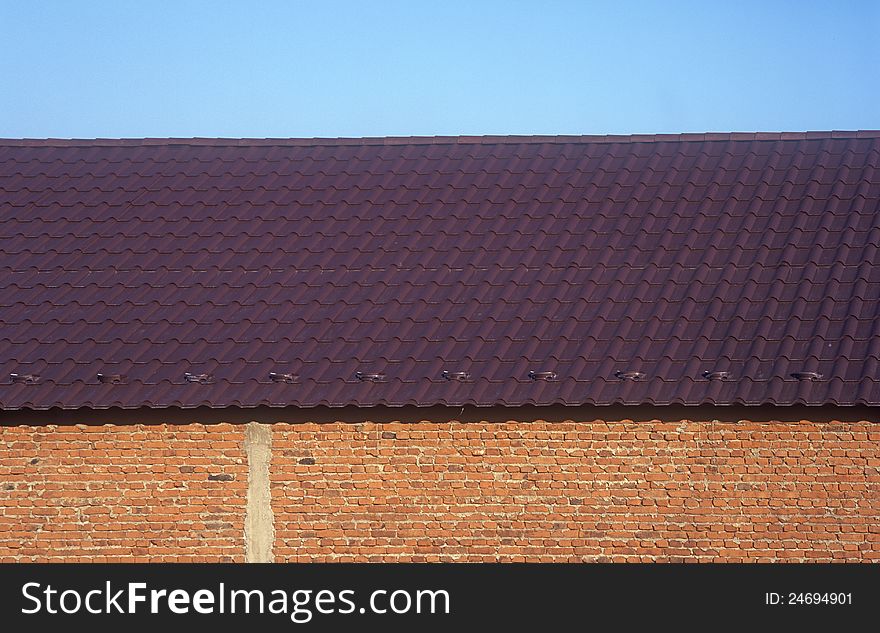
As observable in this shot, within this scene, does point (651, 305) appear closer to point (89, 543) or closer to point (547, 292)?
point (547, 292)

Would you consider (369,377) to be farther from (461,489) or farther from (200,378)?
(200,378)

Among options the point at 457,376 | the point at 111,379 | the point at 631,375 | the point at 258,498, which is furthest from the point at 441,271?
the point at 111,379

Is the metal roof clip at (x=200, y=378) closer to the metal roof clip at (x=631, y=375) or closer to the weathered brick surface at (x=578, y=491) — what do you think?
the weathered brick surface at (x=578, y=491)

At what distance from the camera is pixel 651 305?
1220 centimetres

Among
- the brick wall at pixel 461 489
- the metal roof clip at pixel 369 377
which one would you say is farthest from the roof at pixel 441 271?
the brick wall at pixel 461 489

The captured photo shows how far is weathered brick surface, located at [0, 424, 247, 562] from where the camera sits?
11.1m

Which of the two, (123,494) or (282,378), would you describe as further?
(282,378)

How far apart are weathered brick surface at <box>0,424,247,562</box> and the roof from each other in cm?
41

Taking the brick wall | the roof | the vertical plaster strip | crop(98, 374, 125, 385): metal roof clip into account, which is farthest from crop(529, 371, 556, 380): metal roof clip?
crop(98, 374, 125, 385): metal roof clip

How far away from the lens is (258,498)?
11109mm

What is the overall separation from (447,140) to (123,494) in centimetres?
687

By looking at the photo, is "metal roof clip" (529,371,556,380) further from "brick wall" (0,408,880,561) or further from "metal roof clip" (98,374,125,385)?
"metal roof clip" (98,374,125,385)

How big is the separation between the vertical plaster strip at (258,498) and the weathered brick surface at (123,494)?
0.08 metres

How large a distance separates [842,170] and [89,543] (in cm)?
973
